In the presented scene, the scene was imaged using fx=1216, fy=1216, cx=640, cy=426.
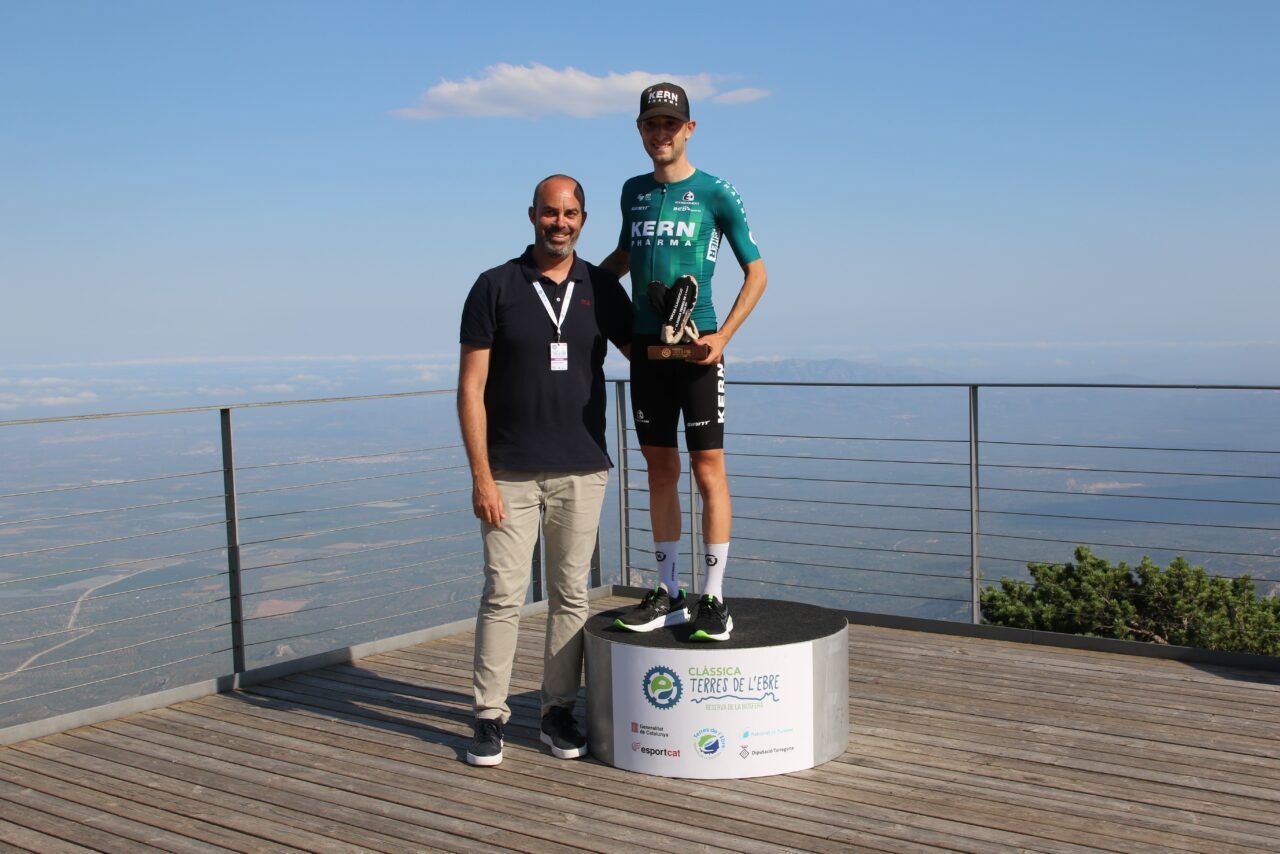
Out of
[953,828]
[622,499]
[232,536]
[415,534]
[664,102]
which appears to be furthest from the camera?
[415,534]

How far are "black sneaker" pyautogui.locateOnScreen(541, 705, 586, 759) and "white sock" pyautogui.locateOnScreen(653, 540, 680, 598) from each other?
0.47m

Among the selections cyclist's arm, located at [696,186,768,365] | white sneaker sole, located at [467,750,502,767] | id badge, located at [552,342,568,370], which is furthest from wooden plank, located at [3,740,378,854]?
cyclist's arm, located at [696,186,768,365]

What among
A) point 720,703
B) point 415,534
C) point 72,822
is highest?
point 720,703

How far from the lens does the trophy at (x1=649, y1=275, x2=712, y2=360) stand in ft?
10.8

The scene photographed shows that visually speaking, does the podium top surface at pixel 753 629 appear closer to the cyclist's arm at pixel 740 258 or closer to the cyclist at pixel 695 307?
the cyclist at pixel 695 307

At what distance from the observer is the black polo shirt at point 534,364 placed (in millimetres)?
3402

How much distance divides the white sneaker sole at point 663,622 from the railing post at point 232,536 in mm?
A: 1622

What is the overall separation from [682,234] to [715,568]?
3.15 ft

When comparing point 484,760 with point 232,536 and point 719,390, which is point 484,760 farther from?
point 232,536

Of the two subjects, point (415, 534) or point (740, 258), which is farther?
point (415, 534)

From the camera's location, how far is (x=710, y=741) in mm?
3252

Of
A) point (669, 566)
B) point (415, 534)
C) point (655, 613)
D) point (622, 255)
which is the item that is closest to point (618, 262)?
point (622, 255)

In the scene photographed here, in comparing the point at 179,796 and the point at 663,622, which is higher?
the point at 663,622

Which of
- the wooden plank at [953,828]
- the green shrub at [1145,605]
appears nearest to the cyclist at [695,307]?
the wooden plank at [953,828]
